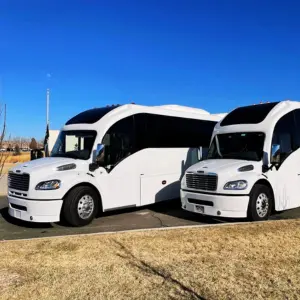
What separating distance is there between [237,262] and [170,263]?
1011 mm

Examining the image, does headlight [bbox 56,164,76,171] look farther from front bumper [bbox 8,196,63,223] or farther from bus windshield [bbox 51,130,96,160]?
front bumper [bbox 8,196,63,223]

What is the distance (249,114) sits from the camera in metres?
10.6

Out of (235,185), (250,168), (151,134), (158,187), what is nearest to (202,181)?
(235,185)

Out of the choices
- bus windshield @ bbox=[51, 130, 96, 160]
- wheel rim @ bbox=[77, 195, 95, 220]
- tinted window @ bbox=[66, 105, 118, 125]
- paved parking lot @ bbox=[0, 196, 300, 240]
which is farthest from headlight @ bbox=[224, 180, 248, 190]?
tinted window @ bbox=[66, 105, 118, 125]

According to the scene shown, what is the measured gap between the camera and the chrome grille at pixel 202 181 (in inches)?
360

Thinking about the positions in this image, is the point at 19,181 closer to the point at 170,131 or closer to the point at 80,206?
the point at 80,206

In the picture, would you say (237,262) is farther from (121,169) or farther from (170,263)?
(121,169)

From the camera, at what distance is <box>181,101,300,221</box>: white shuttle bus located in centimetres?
900

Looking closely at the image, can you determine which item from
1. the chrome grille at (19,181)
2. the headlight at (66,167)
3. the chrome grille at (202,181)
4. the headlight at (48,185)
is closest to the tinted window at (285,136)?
the chrome grille at (202,181)

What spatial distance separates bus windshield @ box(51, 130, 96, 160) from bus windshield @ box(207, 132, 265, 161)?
326 centimetres

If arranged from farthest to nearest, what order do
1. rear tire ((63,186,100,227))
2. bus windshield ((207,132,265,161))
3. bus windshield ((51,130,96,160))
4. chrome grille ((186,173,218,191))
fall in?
1. bus windshield ((51,130,96,160))
2. bus windshield ((207,132,265,161))
3. chrome grille ((186,173,218,191))
4. rear tire ((63,186,100,227))

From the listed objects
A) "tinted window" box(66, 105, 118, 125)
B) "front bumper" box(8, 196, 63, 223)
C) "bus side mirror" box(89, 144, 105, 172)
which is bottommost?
"front bumper" box(8, 196, 63, 223)

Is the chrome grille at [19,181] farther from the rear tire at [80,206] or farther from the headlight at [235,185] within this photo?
the headlight at [235,185]

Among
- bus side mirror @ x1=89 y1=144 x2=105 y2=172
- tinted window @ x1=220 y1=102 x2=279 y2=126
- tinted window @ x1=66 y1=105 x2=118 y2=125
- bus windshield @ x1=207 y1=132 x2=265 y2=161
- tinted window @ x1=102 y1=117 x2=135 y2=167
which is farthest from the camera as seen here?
tinted window @ x1=66 y1=105 x2=118 y2=125
